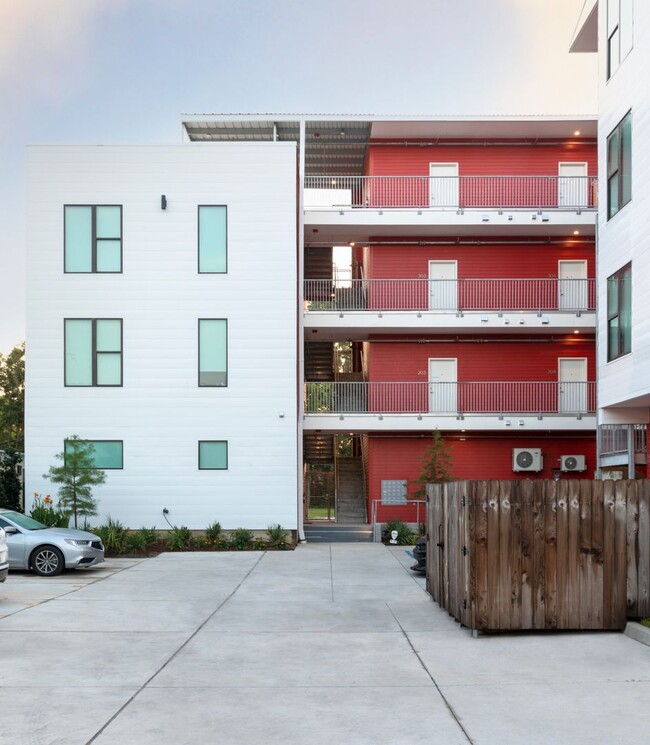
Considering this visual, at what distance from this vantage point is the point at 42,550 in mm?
17906

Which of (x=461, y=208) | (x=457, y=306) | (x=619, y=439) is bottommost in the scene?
(x=619, y=439)

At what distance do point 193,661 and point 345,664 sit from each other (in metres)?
1.68

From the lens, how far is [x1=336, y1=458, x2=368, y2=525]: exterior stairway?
1236 inches

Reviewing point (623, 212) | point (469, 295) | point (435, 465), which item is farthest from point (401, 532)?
point (623, 212)

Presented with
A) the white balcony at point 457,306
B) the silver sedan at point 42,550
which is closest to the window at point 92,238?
the white balcony at point 457,306

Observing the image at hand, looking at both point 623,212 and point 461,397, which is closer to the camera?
point 623,212

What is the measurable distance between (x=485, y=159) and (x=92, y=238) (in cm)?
1403

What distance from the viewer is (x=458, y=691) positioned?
8172 millimetres

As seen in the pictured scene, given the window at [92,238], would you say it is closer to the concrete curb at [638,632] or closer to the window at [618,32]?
the window at [618,32]

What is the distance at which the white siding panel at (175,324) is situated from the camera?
995 inches

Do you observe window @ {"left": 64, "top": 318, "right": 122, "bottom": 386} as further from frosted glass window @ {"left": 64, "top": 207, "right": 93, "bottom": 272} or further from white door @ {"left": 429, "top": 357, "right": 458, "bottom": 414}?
white door @ {"left": 429, "top": 357, "right": 458, "bottom": 414}

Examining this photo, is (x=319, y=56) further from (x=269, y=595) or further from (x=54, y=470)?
(x=269, y=595)

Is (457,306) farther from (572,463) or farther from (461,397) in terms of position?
(572,463)

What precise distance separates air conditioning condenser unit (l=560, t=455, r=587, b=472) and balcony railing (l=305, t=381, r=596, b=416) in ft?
5.20
